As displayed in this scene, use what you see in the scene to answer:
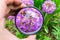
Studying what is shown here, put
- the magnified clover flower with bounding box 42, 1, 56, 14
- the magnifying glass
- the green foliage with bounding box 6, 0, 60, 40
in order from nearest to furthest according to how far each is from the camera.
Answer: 1. the magnifying glass
2. the magnified clover flower with bounding box 42, 1, 56, 14
3. the green foliage with bounding box 6, 0, 60, 40

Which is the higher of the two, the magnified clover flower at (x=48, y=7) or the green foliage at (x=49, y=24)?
the magnified clover flower at (x=48, y=7)

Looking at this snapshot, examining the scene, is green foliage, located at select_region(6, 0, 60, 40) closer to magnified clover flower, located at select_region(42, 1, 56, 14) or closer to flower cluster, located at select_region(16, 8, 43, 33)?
Result: magnified clover flower, located at select_region(42, 1, 56, 14)

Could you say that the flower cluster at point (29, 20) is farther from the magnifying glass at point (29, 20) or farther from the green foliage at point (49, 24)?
the green foliage at point (49, 24)

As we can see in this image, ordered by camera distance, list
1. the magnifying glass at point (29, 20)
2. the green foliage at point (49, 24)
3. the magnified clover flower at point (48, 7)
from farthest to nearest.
→ the green foliage at point (49, 24), the magnified clover flower at point (48, 7), the magnifying glass at point (29, 20)


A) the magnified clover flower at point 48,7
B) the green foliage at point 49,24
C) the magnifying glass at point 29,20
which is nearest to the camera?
the magnifying glass at point 29,20

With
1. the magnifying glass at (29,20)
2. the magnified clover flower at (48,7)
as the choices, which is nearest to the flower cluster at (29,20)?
the magnifying glass at (29,20)

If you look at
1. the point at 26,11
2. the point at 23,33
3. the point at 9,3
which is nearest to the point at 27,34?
the point at 23,33

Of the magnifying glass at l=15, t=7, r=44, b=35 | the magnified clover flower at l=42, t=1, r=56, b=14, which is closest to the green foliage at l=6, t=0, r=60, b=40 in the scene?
the magnified clover flower at l=42, t=1, r=56, b=14
